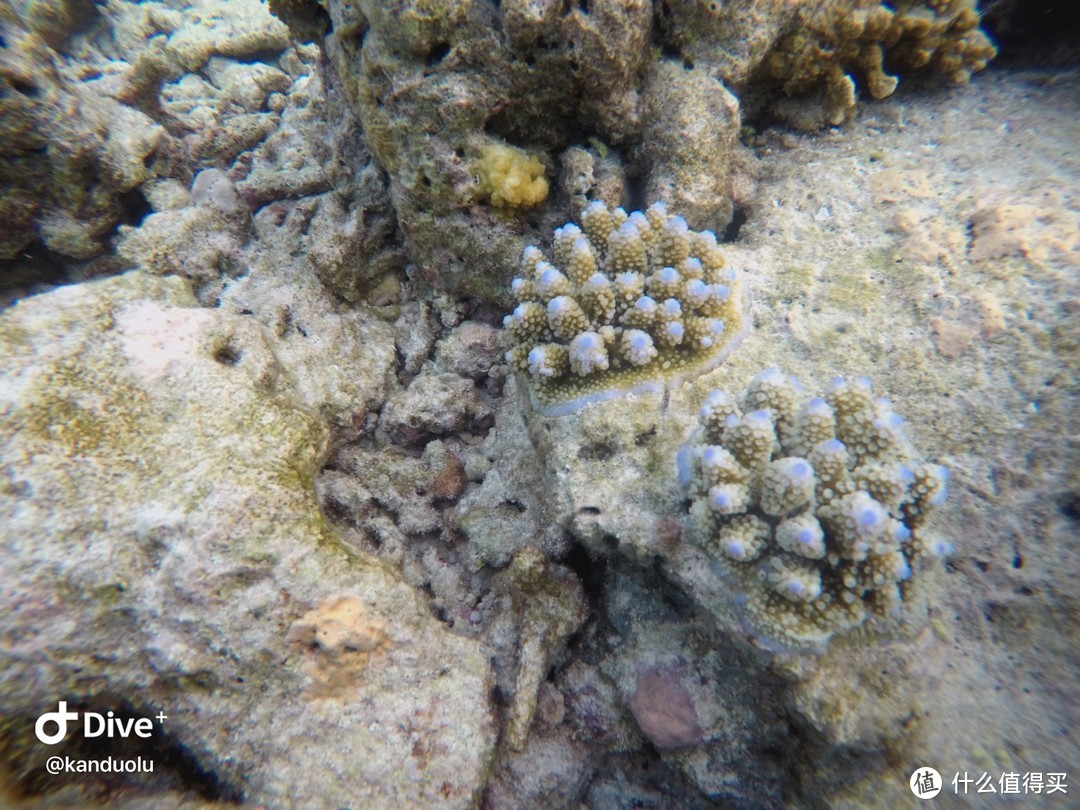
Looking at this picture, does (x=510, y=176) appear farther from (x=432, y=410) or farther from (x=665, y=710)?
(x=665, y=710)

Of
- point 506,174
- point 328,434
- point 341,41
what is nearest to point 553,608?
point 328,434

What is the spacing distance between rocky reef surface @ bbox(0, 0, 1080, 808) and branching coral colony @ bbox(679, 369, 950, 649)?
0.12 metres

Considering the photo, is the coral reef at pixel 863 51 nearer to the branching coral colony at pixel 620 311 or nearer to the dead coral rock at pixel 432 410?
the branching coral colony at pixel 620 311

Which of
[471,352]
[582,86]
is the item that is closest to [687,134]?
A: [582,86]

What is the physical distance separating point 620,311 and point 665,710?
209cm

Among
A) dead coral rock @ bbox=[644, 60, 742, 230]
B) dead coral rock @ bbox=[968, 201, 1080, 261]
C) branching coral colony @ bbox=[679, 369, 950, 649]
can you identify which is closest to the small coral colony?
branching coral colony @ bbox=[679, 369, 950, 649]

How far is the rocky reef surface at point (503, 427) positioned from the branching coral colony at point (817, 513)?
0.38 feet

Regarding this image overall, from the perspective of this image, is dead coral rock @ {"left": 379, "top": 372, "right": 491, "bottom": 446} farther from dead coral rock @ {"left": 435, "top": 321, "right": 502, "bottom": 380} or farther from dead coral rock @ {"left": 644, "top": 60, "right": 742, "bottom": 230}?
dead coral rock @ {"left": 644, "top": 60, "right": 742, "bottom": 230}

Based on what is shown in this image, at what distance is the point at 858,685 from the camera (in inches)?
84.7

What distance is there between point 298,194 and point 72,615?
3.21 meters

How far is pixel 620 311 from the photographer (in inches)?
110

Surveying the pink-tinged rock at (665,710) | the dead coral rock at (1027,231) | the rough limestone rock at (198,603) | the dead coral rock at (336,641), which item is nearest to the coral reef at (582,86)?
the dead coral rock at (1027,231)

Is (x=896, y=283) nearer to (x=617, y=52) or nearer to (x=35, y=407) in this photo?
(x=617, y=52)

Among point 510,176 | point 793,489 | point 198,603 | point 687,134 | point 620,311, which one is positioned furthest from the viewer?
point 687,134
